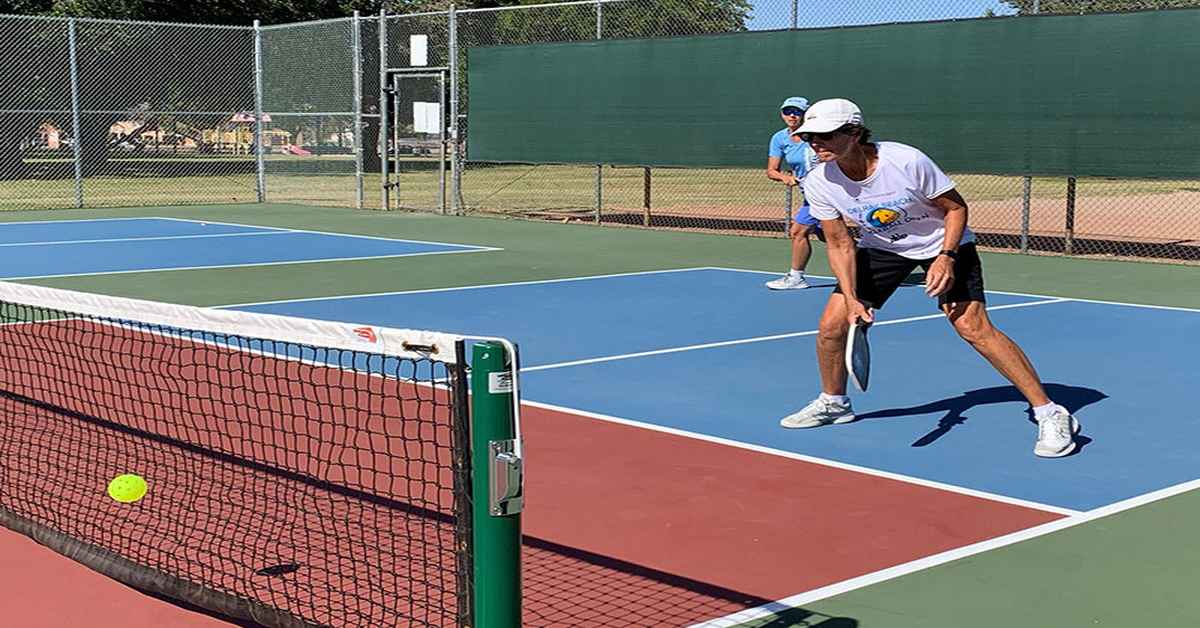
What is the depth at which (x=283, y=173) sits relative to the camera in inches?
958

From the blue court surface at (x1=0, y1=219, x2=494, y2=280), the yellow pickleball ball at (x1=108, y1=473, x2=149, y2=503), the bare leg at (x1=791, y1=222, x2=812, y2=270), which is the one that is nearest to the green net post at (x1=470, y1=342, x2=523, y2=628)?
the yellow pickleball ball at (x1=108, y1=473, x2=149, y2=503)

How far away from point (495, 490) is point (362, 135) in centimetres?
1970

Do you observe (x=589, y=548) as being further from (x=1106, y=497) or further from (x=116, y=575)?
(x=1106, y=497)

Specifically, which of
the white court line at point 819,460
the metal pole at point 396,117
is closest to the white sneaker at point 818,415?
the white court line at point 819,460

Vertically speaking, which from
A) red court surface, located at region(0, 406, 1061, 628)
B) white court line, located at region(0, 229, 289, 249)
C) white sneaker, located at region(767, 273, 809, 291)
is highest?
white sneaker, located at region(767, 273, 809, 291)

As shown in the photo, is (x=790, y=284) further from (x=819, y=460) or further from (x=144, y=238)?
(x=144, y=238)

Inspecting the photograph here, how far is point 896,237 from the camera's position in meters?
6.28

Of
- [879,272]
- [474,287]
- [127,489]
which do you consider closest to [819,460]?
[879,272]

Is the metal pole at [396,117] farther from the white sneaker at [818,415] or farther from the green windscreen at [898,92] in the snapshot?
the white sneaker at [818,415]

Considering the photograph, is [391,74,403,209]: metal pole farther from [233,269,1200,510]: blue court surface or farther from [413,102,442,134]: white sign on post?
[233,269,1200,510]: blue court surface

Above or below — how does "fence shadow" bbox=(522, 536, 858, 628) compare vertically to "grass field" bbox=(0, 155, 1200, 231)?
below

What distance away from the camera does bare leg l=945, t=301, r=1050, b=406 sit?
616cm

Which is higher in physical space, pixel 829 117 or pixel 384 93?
pixel 384 93

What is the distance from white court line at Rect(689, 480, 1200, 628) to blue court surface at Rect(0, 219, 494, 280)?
10.4 meters
